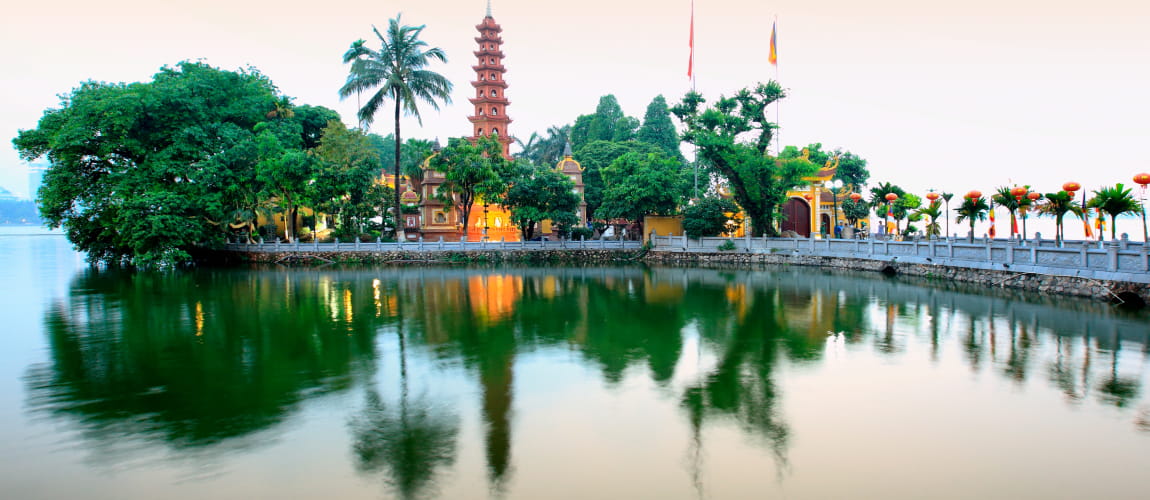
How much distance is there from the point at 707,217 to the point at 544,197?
7889 millimetres

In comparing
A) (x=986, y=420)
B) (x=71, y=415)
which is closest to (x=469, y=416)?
(x=71, y=415)

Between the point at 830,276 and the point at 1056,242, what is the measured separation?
6.53 metres

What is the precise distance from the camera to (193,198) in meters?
28.8

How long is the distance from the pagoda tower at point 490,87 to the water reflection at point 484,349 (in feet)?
78.7

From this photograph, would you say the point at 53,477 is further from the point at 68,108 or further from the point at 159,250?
the point at 68,108

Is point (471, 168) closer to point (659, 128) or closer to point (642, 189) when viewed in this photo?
point (642, 189)

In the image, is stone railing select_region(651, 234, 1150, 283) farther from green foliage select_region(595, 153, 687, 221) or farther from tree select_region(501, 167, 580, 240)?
tree select_region(501, 167, 580, 240)

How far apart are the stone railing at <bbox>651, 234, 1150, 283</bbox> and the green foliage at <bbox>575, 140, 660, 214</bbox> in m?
11.4

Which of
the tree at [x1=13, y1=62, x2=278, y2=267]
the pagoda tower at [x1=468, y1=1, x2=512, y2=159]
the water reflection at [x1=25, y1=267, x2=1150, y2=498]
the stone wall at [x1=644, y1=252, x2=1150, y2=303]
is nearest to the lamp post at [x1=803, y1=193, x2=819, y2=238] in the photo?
the stone wall at [x1=644, y1=252, x2=1150, y2=303]

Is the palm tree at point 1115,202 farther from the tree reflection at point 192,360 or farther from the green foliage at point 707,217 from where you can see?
the tree reflection at point 192,360

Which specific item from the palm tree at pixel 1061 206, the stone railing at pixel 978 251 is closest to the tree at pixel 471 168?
the stone railing at pixel 978 251

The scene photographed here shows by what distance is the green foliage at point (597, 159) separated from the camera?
143 ft

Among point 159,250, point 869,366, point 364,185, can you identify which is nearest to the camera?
point 869,366

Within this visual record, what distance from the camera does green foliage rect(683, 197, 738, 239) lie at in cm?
3153
